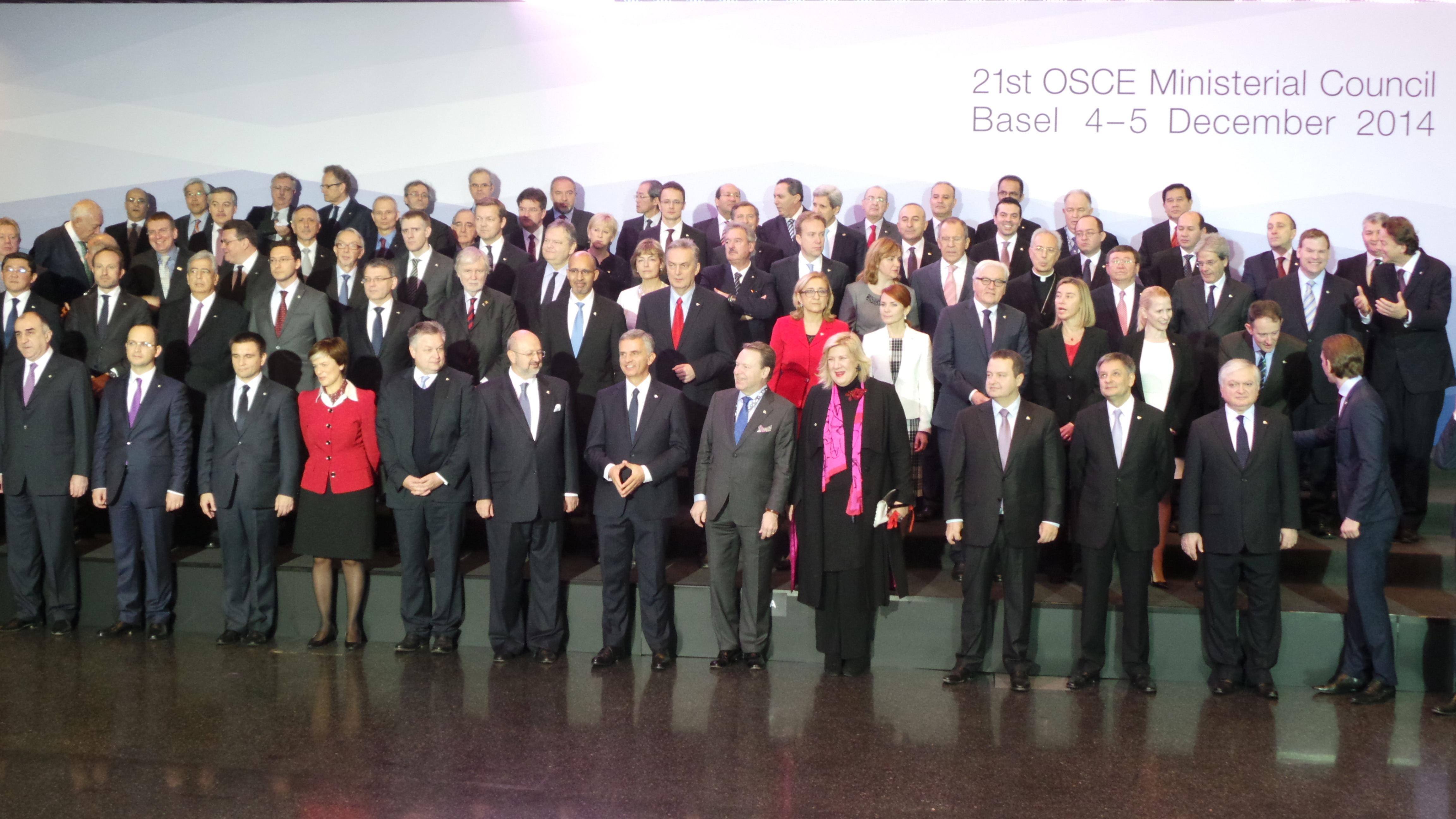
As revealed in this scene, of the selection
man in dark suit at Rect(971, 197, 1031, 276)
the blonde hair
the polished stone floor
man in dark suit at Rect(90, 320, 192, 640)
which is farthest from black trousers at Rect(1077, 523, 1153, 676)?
man in dark suit at Rect(90, 320, 192, 640)

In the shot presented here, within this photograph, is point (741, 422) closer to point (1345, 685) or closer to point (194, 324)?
point (1345, 685)

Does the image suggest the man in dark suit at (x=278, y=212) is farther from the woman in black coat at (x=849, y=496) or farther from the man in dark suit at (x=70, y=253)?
the woman in black coat at (x=849, y=496)

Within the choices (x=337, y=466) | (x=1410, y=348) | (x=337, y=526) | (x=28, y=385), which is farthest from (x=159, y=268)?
(x=1410, y=348)

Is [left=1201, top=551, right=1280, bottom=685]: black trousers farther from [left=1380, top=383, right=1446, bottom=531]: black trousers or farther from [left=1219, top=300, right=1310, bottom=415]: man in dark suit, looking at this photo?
[left=1380, top=383, right=1446, bottom=531]: black trousers

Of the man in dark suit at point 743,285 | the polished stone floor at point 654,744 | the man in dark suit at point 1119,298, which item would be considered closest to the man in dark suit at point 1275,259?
the man in dark suit at point 1119,298

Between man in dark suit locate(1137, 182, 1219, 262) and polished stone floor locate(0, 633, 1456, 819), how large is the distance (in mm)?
3247

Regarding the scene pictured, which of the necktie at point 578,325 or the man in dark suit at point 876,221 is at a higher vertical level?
the man in dark suit at point 876,221

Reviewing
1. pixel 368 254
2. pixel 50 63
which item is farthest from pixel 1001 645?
pixel 50 63

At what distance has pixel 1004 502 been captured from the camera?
563cm

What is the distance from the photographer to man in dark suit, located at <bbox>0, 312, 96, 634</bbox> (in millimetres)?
6570

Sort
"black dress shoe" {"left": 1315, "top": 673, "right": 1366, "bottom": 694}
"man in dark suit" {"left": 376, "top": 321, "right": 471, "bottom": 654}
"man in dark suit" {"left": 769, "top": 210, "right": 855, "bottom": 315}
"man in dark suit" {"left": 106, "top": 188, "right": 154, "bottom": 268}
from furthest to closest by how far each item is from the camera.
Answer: "man in dark suit" {"left": 106, "top": 188, "right": 154, "bottom": 268}
"man in dark suit" {"left": 769, "top": 210, "right": 855, "bottom": 315}
"man in dark suit" {"left": 376, "top": 321, "right": 471, "bottom": 654}
"black dress shoe" {"left": 1315, "top": 673, "right": 1366, "bottom": 694}

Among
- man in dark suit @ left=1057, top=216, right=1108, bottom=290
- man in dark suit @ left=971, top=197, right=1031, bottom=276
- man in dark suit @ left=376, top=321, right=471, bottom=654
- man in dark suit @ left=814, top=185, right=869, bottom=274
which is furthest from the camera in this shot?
man in dark suit @ left=814, top=185, right=869, bottom=274

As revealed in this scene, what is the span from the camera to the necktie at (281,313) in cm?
686

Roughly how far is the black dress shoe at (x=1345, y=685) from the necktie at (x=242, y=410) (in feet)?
17.4
